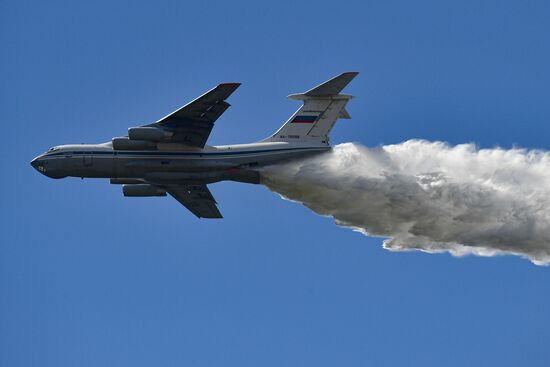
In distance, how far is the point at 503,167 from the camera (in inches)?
1189

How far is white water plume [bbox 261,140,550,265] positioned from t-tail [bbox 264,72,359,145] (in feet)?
2.15

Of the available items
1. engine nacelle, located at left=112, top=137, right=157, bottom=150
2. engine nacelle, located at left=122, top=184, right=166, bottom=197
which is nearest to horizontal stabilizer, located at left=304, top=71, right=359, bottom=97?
engine nacelle, located at left=112, top=137, right=157, bottom=150

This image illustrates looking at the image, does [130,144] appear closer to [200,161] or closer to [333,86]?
[200,161]

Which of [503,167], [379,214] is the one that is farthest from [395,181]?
[503,167]

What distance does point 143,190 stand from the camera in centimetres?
3184

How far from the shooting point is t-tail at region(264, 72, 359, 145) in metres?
29.5

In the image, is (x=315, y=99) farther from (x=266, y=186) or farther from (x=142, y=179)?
(x=142, y=179)

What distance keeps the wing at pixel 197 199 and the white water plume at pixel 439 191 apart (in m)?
2.53

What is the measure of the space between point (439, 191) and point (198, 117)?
6.88 m

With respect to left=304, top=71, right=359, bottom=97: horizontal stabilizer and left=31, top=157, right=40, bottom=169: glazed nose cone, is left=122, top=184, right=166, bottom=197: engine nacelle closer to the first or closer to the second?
left=31, top=157, right=40, bottom=169: glazed nose cone

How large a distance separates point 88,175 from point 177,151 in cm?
272

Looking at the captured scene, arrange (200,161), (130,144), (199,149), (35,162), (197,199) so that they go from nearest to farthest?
(130,144), (200,161), (199,149), (35,162), (197,199)

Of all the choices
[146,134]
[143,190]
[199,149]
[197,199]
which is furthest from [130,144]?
[197,199]

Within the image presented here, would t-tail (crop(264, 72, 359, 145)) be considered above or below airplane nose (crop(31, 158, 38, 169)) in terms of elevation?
above
